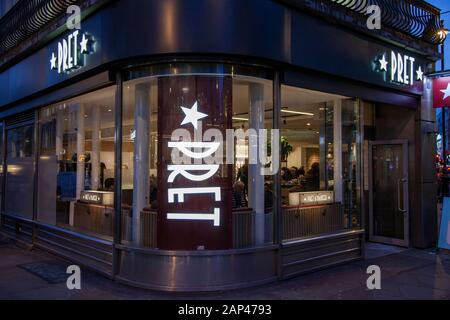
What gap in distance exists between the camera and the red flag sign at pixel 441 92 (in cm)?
896

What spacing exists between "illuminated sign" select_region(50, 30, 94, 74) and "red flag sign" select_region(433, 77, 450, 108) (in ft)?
22.9

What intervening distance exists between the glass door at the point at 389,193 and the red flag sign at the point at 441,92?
1071 millimetres

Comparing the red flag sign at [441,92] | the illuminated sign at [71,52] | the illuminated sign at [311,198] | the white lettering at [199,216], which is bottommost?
the white lettering at [199,216]

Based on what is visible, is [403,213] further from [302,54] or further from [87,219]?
[87,219]

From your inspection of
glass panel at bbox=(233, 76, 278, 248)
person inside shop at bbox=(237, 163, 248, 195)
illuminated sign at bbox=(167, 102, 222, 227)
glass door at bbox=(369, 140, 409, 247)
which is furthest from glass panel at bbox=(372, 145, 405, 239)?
illuminated sign at bbox=(167, 102, 222, 227)

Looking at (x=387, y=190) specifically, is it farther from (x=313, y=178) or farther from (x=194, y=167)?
(x=194, y=167)

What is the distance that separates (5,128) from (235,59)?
806cm

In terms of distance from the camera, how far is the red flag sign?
29.4 feet

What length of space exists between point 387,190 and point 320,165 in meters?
1.84

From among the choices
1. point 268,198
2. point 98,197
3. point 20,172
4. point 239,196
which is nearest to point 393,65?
point 268,198

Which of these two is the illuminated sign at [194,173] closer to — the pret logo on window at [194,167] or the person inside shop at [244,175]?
the pret logo on window at [194,167]

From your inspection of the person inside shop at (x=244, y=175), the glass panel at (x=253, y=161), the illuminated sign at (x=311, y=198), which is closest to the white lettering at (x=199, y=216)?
the glass panel at (x=253, y=161)

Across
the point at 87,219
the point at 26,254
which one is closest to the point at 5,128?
the point at 26,254

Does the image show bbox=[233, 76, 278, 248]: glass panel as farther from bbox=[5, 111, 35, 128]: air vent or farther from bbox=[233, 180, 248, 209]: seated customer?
bbox=[5, 111, 35, 128]: air vent
